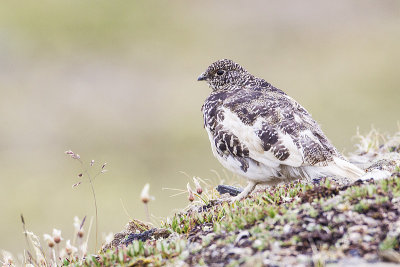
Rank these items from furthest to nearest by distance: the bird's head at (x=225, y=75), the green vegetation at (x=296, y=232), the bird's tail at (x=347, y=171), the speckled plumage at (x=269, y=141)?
the bird's head at (x=225, y=75), the speckled plumage at (x=269, y=141), the bird's tail at (x=347, y=171), the green vegetation at (x=296, y=232)

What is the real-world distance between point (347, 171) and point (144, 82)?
88.7ft

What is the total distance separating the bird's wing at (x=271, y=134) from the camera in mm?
7258

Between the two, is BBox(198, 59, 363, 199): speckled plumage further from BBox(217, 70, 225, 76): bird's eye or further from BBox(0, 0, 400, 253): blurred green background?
BBox(0, 0, 400, 253): blurred green background

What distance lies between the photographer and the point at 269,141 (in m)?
7.33

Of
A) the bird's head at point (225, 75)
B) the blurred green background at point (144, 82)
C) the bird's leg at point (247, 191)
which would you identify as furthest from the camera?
the blurred green background at point (144, 82)

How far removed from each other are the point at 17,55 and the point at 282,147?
2996 cm

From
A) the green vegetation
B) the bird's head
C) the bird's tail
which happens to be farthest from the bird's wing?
the bird's head

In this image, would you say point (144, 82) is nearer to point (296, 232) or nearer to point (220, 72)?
point (220, 72)

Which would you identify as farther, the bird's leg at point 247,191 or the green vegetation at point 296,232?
the bird's leg at point 247,191

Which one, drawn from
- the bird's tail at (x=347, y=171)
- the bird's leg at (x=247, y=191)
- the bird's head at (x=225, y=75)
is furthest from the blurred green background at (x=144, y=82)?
the bird's tail at (x=347, y=171)

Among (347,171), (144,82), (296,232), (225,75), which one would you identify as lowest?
(296,232)

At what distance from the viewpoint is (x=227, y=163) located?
777cm

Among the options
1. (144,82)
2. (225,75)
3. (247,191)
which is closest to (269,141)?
(247,191)

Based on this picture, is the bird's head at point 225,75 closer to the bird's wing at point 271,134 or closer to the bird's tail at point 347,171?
the bird's wing at point 271,134
